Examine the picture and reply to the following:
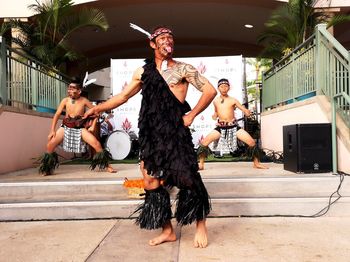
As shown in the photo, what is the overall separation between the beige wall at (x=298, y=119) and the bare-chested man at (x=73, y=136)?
3.46 m

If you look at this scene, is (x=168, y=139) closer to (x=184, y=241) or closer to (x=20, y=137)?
(x=184, y=241)

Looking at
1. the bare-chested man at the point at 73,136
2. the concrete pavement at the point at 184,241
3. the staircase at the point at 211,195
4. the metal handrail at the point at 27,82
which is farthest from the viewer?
the metal handrail at the point at 27,82

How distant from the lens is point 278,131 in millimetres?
8742

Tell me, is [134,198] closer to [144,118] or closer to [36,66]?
[144,118]

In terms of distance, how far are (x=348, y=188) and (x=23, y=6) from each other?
31.8 ft

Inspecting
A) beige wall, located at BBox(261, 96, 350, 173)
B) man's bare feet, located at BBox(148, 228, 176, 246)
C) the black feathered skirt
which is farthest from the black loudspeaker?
man's bare feet, located at BBox(148, 228, 176, 246)

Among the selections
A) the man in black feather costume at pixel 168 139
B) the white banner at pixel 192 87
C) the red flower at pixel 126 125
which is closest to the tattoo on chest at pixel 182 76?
the man in black feather costume at pixel 168 139

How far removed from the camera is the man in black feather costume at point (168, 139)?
336 cm

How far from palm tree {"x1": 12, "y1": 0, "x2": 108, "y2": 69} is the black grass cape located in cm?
717

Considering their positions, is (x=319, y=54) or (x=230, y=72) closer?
(x=319, y=54)

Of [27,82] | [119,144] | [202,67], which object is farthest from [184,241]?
[202,67]

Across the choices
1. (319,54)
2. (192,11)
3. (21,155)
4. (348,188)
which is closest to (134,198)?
(348,188)

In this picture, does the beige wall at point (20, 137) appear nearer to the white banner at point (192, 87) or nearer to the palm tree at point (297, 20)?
the white banner at point (192, 87)

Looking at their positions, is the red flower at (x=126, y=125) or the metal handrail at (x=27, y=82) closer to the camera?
the metal handrail at (x=27, y=82)
